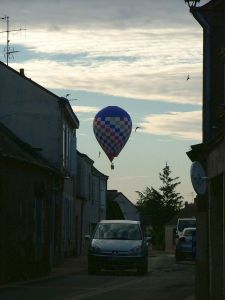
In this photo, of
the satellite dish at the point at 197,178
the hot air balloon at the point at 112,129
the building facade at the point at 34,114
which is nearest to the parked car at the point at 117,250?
the building facade at the point at 34,114

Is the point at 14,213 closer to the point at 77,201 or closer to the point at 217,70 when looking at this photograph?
the point at 217,70

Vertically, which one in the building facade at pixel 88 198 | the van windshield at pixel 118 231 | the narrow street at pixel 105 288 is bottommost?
the narrow street at pixel 105 288

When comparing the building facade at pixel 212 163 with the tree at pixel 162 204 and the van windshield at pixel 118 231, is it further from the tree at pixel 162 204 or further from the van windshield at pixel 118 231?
the tree at pixel 162 204

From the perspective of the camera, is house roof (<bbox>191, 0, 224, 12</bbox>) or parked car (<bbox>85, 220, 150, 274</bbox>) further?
parked car (<bbox>85, 220, 150, 274</bbox>)

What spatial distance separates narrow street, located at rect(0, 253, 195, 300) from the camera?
19.0m

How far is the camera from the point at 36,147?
37188 millimetres

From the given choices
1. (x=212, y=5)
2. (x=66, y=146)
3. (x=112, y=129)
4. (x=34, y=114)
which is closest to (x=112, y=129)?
(x=112, y=129)

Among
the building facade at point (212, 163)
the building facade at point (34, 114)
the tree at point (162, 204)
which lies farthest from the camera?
the tree at point (162, 204)

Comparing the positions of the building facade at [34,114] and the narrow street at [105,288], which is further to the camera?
the building facade at [34,114]

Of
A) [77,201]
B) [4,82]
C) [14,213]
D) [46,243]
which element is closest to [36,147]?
[4,82]

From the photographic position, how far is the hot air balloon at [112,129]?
39.9m

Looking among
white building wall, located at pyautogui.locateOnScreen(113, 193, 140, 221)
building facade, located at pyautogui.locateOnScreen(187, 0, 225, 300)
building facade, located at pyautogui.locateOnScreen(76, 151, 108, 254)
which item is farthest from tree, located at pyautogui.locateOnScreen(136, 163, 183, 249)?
building facade, located at pyautogui.locateOnScreen(187, 0, 225, 300)

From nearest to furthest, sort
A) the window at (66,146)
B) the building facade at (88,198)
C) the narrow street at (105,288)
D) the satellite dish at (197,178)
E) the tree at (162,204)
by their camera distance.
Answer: the satellite dish at (197,178) < the narrow street at (105,288) < the window at (66,146) < the building facade at (88,198) < the tree at (162,204)

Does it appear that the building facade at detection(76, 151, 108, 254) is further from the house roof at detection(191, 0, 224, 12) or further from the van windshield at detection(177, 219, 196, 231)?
the house roof at detection(191, 0, 224, 12)
